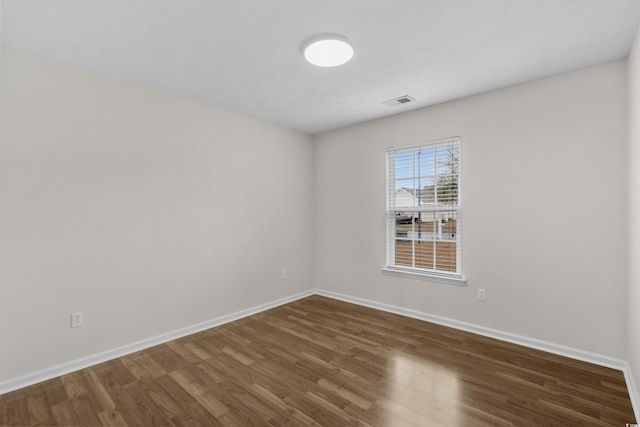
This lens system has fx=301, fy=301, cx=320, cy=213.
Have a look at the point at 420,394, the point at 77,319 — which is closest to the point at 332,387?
the point at 420,394

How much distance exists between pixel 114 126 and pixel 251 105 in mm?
1386

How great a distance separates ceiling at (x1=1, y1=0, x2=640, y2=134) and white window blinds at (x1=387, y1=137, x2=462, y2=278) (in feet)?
2.61

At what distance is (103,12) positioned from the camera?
73.0 inches

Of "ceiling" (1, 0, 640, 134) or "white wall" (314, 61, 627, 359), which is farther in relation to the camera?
"white wall" (314, 61, 627, 359)

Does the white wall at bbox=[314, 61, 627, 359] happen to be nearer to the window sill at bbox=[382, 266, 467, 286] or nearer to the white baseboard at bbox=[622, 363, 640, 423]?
the window sill at bbox=[382, 266, 467, 286]

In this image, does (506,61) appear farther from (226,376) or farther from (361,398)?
(226,376)

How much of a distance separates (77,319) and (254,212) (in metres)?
2.07

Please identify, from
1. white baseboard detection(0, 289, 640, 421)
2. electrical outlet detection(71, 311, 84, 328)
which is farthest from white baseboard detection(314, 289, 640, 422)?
electrical outlet detection(71, 311, 84, 328)

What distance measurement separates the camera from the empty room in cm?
198

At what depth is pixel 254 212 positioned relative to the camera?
156 inches

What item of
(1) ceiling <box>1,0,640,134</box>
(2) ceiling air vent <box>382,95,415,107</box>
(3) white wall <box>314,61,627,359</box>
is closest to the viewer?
(1) ceiling <box>1,0,640,134</box>

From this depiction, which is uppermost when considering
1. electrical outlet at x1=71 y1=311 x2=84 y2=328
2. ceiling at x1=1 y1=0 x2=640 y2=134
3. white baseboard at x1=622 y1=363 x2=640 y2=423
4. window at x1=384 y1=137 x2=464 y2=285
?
ceiling at x1=1 y1=0 x2=640 y2=134

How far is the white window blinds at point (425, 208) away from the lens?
342 centimetres

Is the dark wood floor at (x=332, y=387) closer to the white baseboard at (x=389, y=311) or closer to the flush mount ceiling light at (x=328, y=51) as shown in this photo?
the white baseboard at (x=389, y=311)
